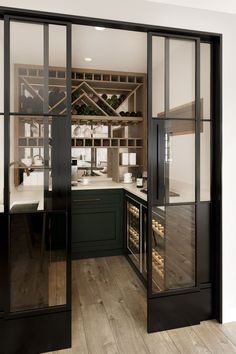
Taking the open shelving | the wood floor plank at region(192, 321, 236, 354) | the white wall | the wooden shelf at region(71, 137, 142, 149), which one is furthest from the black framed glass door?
the wooden shelf at region(71, 137, 142, 149)

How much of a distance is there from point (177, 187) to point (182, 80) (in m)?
0.91

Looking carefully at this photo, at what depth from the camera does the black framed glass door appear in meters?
2.04

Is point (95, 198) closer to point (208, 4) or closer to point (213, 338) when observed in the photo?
point (213, 338)

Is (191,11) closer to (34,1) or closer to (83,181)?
(34,1)

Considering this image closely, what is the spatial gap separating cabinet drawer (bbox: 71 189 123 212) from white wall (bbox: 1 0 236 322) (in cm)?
183

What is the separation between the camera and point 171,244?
8.04 ft

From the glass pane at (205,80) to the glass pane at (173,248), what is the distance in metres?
0.85

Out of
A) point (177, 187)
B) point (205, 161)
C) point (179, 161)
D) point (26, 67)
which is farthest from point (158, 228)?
point (26, 67)

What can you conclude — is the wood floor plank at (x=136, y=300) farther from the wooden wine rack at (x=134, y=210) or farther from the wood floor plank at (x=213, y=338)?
the wooden wine rack at (x=134, y=210)

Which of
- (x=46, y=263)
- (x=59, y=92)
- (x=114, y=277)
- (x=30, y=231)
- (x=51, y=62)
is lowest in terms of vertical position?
(x=114, y=277)

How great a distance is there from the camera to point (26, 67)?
2037 millimetres

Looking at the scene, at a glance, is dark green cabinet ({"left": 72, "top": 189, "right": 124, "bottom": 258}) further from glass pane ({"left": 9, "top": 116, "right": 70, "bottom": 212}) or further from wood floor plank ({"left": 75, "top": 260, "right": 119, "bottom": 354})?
glass pane ({"left": 9, "top": 116, "right": 70, "bottom": 212})

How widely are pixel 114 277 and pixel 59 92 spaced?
2252 millimetres

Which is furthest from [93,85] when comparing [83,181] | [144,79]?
[83,181]
